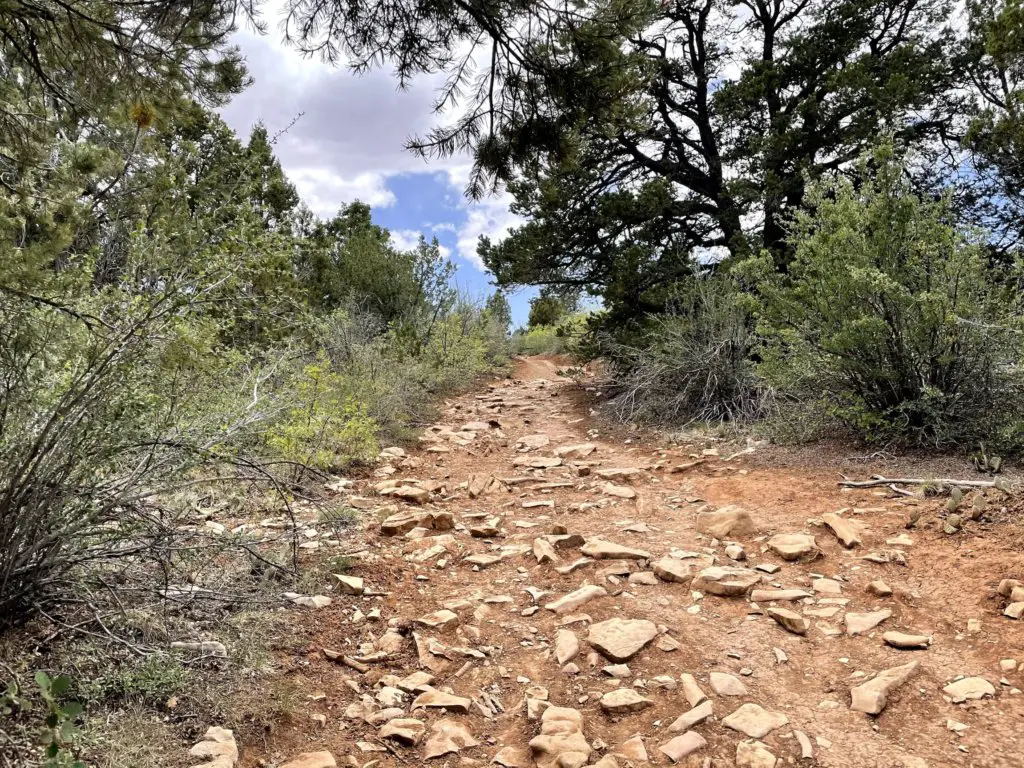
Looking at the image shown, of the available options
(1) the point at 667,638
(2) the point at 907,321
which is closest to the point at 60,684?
(1) the point at 667,638

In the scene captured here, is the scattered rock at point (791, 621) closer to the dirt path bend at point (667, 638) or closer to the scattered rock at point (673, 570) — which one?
the dirt path bend at point (667, 638)

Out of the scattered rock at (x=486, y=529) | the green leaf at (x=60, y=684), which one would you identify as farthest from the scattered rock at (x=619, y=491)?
the green leaf at (x=60, y=684)

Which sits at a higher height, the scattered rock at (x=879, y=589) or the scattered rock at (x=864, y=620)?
the scattered rock at (x=879, y=589)

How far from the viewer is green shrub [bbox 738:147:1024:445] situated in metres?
4.92

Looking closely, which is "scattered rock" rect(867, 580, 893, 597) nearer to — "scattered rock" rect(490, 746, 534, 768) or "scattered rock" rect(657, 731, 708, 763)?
"scattered rock" rect(657, 731, 708, 763)

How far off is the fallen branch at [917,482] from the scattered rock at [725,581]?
1751 millimetres

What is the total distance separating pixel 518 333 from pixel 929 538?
2019cm

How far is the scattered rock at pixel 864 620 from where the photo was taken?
2881 mm

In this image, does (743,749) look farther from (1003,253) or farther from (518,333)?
(518,333)

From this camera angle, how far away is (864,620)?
2939 millimetres

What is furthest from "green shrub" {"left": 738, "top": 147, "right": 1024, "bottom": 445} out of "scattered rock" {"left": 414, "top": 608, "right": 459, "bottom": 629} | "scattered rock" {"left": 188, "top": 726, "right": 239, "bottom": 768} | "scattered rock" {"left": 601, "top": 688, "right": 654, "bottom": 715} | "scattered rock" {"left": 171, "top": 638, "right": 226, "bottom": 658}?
"scattered rock" {"left": 188, "top": 726, "right": 239, "bottom": 768}

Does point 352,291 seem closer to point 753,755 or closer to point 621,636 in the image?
point 621,636

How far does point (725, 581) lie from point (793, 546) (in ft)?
2.14

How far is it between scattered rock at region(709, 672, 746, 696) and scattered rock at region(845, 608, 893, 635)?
2.37 ft
